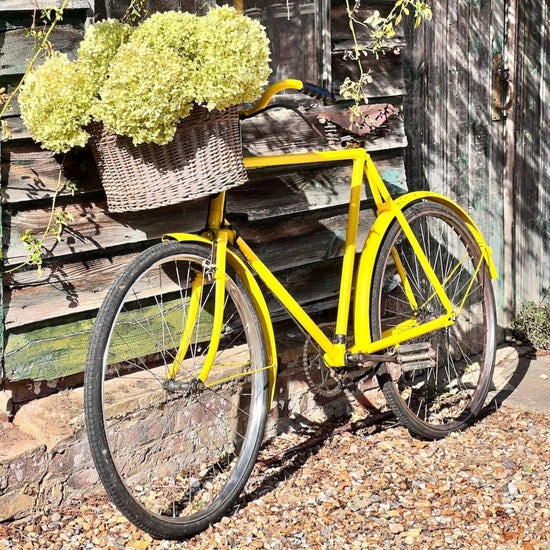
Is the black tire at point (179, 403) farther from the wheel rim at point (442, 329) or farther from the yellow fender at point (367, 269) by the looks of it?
the wheel rim at point (442, 329)

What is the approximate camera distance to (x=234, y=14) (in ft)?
9.12

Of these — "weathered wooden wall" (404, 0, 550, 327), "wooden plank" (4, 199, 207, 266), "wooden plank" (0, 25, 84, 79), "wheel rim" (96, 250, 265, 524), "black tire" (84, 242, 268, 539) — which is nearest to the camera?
"wooden plank" (0, 25, 84, 79)

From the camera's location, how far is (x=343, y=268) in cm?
355

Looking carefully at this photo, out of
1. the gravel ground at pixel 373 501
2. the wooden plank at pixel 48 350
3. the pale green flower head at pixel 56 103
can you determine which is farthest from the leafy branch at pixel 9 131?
the gravel ground at pixel 373 501

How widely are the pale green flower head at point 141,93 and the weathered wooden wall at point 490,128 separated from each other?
2040 mm

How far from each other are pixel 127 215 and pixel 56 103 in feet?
2.18

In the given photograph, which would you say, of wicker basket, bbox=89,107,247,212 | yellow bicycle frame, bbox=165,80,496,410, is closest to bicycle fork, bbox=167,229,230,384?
yellow bicycle frame, bbox=165,80,496,410

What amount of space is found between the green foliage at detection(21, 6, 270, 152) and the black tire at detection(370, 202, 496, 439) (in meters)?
1.23

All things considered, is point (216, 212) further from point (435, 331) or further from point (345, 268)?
point (435, 331)

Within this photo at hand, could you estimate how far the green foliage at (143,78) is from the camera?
103 inches

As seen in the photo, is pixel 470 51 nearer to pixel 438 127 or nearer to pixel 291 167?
pixel 438 127

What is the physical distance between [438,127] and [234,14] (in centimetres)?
208

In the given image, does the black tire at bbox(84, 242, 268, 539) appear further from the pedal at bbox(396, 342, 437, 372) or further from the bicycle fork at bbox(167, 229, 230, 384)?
the pedal at bbox(396, 342, 437, 372)

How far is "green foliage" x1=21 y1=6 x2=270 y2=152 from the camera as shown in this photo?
8.60 feet
